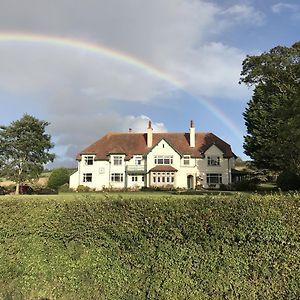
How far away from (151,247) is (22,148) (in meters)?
54.0

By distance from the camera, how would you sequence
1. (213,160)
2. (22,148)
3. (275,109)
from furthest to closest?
(213,160) → (22,148) → (275,109)

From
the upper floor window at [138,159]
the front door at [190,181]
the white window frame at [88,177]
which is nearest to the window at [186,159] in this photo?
the front door at [190,181]

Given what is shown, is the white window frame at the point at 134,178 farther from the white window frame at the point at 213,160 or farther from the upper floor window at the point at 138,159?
the white window frame at the point at 213,160

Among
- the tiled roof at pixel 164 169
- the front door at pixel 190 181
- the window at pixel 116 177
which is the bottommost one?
the front door at pixel 190 181

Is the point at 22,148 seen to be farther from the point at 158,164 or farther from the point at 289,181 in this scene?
the point at 289,181

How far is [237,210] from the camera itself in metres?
7.37

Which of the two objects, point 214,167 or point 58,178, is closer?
point 214,167

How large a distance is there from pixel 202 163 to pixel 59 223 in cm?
6278

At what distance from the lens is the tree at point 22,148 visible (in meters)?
57.9

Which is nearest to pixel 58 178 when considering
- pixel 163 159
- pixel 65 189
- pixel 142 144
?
pixel 65 189

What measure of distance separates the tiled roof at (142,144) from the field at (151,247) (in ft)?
203

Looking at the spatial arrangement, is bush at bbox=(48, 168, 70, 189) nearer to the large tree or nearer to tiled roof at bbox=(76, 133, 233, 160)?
tiled roof at bbox=(76, 133, 233, 160)

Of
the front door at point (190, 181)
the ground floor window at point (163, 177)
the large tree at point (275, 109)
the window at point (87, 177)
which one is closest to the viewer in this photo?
the large tree at point (275, 109)

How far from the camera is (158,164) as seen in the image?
69.4 m
